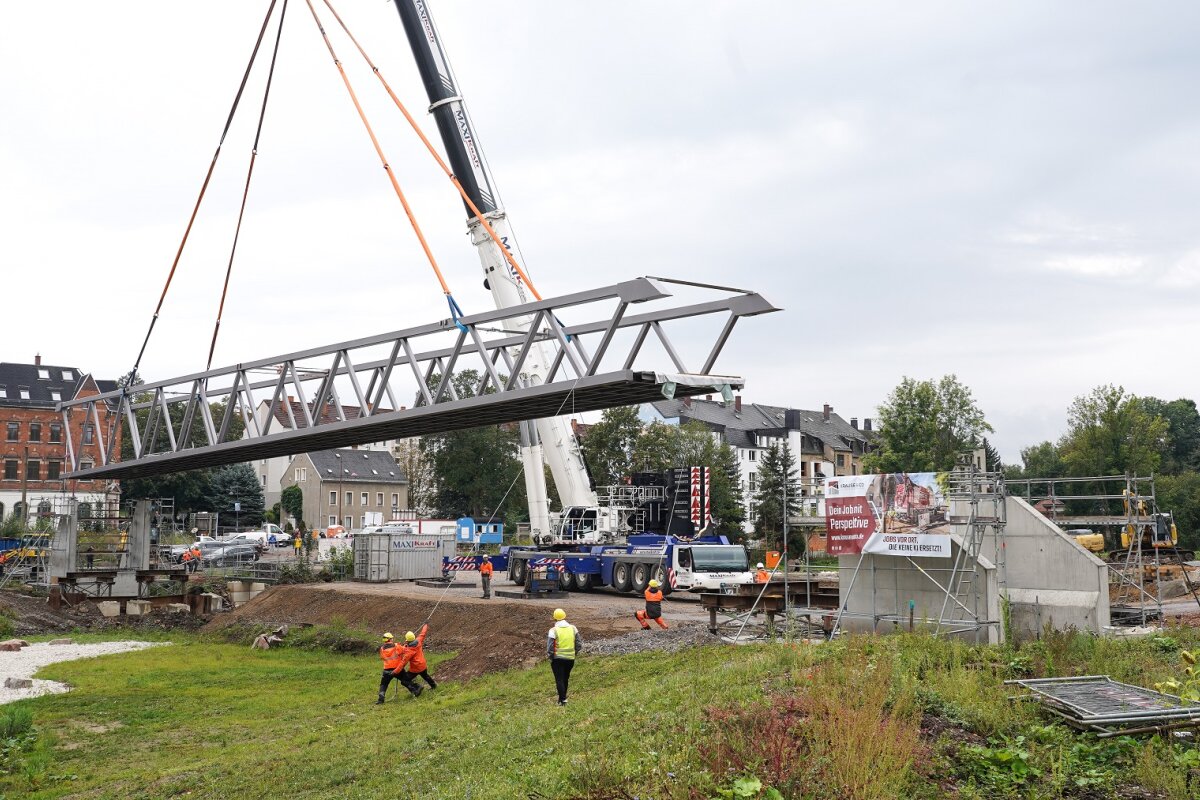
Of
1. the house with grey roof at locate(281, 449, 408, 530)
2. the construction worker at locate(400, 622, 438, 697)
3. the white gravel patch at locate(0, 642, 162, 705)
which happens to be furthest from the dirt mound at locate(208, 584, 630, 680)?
the house with grey roof at locate(281, 449, 408, 530)

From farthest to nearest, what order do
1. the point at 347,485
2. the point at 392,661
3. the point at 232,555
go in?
1. the point at 347,485
2. the point at 232,555
3. the point at 392,661

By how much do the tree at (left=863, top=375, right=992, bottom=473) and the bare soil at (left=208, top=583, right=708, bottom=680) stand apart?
4329 cm

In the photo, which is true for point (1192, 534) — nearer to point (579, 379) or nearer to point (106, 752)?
point (579, 379)

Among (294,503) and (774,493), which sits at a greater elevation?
(774,493)

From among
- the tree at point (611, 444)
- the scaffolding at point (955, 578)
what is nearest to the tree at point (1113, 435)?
the tree at point (611, 444)

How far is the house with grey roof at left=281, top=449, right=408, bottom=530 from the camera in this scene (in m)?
93.6

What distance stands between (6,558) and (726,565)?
104 feet

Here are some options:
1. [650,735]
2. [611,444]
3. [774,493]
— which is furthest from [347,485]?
[650,735]

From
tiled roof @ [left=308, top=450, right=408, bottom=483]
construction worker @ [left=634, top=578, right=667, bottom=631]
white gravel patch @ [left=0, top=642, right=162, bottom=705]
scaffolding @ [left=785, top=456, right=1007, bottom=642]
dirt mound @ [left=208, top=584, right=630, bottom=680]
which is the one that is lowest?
white gravel patch @ [left=0, top=642, right=162, bottom=705]

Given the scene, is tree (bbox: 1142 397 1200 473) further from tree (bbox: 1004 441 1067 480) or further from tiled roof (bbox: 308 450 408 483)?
tiled roof (bbox: 308 450 408 483)

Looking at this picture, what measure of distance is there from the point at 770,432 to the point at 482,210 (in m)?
78.7

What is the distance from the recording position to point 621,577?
3147cm

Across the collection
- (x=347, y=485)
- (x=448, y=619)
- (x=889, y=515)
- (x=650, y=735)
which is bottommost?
(x=448, y=619)

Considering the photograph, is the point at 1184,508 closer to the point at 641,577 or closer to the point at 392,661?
the point at 641,577
